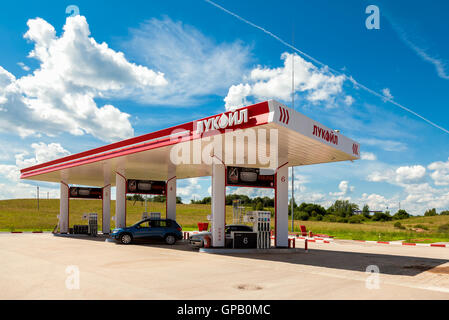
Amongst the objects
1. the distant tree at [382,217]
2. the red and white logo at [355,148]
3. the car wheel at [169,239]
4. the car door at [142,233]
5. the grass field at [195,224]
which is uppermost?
the red and white logo at [355,148]

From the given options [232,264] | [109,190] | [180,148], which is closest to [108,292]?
[232,264]

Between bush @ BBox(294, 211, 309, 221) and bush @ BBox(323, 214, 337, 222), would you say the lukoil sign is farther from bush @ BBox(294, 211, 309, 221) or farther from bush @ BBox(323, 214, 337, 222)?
bush @ BBox(294, 211, 309, 221)

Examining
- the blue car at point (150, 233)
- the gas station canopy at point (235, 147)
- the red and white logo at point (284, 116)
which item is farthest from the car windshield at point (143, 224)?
the red and white logo at point (284, 116)

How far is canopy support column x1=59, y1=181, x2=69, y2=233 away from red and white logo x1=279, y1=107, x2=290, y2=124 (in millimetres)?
24054

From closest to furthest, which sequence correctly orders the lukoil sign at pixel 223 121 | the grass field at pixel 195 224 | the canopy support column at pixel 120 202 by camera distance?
the lukoil sign at pixel 223 121
the canopy support column at pixel 120 202
the grass field at pixel 195 224

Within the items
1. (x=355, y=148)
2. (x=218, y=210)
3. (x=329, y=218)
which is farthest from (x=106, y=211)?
(x=329, y=218)

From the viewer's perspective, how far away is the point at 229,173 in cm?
1825

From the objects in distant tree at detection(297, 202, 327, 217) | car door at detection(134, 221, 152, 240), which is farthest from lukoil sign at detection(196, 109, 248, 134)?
distant tree at detection(297, 202, 327, 217)

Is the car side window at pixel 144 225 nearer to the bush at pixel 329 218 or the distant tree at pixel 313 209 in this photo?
the bush at pixel 329 218

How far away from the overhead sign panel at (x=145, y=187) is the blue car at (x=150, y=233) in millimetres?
5540

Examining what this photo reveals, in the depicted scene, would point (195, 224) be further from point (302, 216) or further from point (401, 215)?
point (401, 215)

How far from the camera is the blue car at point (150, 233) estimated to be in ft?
69.4

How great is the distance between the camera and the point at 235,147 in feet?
55.0
